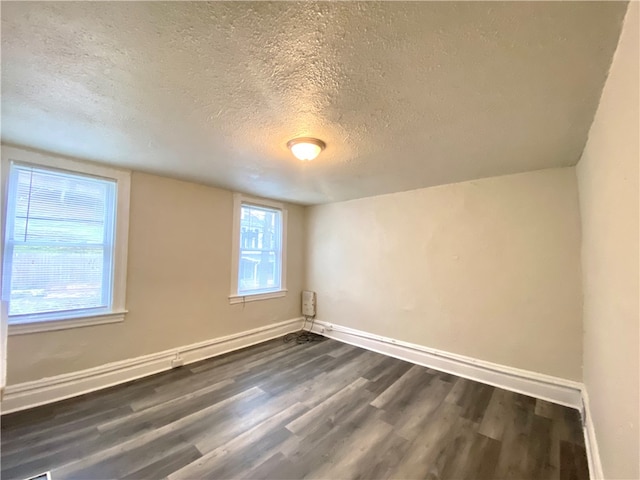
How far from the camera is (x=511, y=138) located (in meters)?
2.00

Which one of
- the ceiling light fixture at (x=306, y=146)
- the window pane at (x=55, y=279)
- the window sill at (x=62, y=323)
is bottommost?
the window sill at (x=62, y=323)

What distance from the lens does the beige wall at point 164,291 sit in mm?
2451

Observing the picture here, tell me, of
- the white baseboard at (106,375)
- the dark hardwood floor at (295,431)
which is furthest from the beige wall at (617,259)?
the white baseboard at (106,375)

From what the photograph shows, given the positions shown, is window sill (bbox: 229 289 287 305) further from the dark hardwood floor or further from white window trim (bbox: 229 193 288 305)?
the dark hardwood floor

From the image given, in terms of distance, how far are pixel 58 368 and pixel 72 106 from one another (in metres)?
2.35

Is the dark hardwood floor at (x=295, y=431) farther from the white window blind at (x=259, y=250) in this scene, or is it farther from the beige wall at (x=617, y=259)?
the white window blind at (x=259, y=250)

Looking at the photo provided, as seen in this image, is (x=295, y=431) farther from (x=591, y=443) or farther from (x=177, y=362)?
(x=591, y=443)

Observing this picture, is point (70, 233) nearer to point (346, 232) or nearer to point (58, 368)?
point (58, 368)

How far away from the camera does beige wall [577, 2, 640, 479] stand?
3.27 feet

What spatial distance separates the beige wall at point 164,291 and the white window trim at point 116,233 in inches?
2.3

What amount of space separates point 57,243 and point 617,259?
4.04 metres

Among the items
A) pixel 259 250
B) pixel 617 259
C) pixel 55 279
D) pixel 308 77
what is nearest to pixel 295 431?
pixel 617 259

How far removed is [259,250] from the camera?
4250 millimetres

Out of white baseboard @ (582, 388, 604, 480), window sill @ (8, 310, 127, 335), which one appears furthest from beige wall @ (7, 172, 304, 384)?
white baseboard @ (582, 388, 604, 480)
